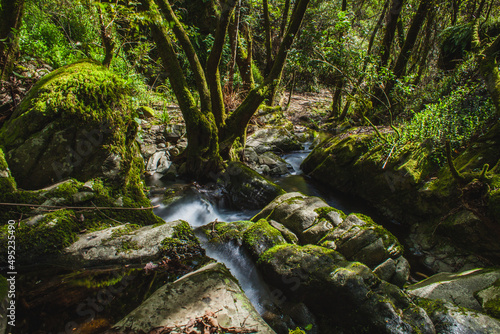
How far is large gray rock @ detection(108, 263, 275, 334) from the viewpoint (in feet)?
5.25

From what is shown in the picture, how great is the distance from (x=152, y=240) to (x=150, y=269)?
311 mm

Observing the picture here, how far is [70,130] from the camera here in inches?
113

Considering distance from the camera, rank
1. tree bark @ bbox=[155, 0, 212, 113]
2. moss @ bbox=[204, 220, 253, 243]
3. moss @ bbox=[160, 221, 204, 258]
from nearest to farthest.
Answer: moss @ bbox=[160, 221, 204, 258]
moss @ bbox=[204, 220, 253, 243]
tree bark @ bbox=[155, 0, 212, 113]

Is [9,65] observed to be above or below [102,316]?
above

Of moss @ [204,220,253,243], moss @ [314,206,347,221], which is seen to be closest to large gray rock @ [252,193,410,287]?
moss @ [314,206,347,221]

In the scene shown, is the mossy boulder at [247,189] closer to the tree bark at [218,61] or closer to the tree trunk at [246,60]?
the tree bark at [218,61]

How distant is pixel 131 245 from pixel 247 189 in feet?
10.5

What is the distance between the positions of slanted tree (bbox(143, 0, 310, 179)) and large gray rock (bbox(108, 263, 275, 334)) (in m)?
4.10

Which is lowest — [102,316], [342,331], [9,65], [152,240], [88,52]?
[342,331]

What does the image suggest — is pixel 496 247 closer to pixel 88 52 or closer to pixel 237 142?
pixel 237 142

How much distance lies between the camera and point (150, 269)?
2.40 meters

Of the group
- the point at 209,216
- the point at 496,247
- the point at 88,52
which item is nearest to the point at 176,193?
the point at 209,216

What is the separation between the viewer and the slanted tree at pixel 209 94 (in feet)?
16.7

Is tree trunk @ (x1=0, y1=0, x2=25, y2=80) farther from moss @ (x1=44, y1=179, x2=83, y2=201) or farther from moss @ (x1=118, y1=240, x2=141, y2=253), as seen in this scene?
moss @ (x1=118, y1=240, x2=141, y2=253)
